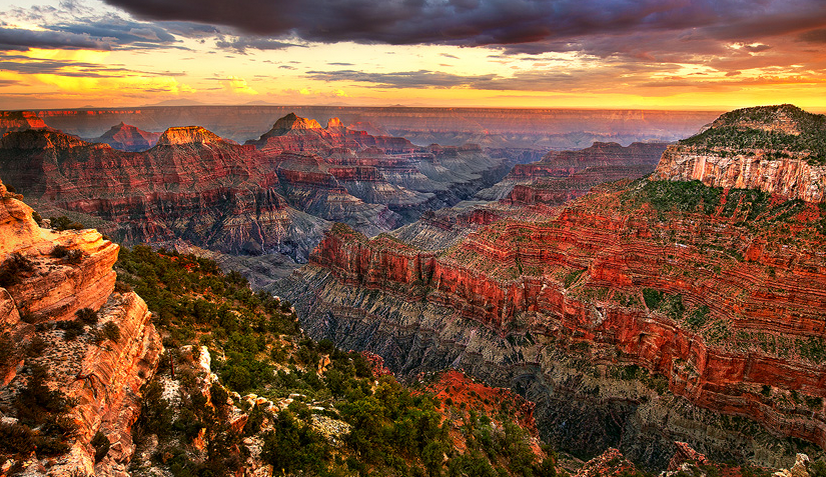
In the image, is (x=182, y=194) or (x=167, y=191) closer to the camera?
(x=167, y=191)

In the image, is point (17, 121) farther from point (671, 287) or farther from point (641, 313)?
point (671, 287)

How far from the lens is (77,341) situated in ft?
58.4

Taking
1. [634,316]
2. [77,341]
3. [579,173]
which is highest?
[579,173]

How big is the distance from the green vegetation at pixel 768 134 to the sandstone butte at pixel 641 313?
2.98 ft

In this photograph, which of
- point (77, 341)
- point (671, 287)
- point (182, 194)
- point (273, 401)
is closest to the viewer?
point (77, 341)

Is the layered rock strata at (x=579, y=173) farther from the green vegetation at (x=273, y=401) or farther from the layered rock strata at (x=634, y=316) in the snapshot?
the green vegetation at (x=273, y=401)

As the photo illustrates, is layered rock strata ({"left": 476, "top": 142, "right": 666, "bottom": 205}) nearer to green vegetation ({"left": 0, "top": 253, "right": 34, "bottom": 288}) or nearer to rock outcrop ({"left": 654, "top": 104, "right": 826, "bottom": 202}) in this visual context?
rock outcrop ({"left": 654, "top": 104, "right": 826, "bottom": 202})

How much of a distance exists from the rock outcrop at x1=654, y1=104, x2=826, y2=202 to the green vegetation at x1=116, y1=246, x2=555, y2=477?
43.0m

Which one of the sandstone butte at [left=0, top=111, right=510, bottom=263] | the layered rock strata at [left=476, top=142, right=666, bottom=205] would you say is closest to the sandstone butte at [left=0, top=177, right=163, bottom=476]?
the sandstone butte at [left=0, top=111, right=510, bottom=263]

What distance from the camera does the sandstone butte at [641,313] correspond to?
4288 cm

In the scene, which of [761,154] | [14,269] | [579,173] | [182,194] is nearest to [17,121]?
[182,194]

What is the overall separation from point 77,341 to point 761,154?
6928 centimetres

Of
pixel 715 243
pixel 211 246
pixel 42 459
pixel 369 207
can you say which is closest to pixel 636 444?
pixel 715 243

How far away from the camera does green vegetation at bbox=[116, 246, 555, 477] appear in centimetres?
1947
